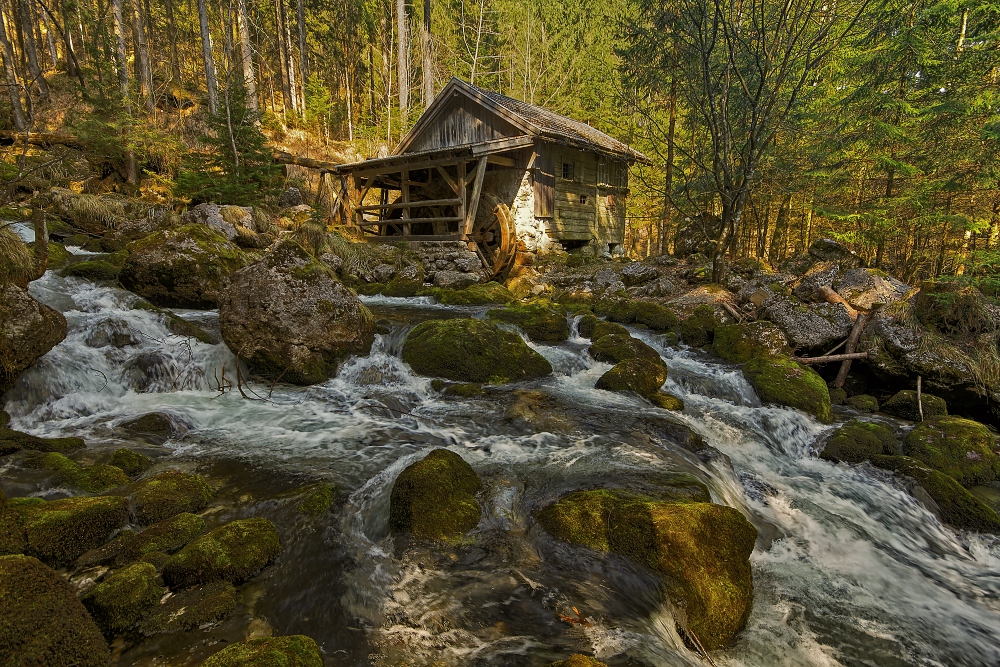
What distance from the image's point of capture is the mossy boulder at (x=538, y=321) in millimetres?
9430

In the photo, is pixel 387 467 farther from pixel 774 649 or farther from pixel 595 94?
pixel 595 94

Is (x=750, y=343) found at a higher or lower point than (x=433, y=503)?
higher

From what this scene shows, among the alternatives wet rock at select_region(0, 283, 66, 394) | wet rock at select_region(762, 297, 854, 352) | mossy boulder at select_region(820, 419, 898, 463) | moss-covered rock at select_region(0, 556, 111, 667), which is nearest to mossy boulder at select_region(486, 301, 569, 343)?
wet rock at select_region(762, 297, 854, 352)

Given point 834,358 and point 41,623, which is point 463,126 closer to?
point 834,358

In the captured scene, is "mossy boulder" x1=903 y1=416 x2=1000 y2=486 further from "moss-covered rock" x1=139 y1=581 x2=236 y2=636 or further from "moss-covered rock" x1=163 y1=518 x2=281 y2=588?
"moss-covered rock" x1=139 y1=581 x2=236 y2=636

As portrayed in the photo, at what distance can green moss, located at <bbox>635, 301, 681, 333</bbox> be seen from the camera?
10.2m

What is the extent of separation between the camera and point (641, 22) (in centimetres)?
1189

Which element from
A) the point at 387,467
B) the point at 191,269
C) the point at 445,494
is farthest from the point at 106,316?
the point at 445,494

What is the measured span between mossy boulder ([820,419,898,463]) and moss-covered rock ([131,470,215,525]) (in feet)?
22.7

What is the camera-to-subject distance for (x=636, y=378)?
23.2 feet

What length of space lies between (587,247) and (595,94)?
16669 mm

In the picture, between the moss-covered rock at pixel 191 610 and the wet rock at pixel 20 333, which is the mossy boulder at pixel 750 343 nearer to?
the moss-covered rock at pixel 191 610

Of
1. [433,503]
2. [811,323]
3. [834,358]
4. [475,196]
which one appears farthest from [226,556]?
[475,196]

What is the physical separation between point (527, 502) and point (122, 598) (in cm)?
274
